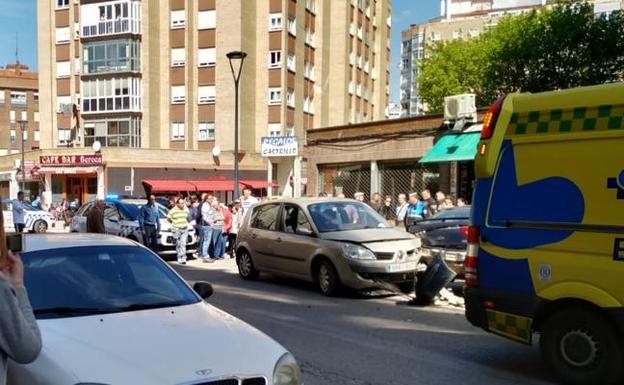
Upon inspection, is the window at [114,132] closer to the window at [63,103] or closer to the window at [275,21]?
the window at [63,103]

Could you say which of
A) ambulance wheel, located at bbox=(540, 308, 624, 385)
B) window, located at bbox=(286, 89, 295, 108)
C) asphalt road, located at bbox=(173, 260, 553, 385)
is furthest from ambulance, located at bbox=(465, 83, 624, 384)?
window, located at bbox=(286, 89, 295, 108)

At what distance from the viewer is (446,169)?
57.3 ft

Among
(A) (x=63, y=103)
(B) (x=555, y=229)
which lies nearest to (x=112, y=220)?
(B) (x=555, y=229)

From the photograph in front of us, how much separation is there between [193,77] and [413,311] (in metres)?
41.3

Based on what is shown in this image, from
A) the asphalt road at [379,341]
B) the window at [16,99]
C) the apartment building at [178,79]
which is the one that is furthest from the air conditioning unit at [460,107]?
the window at [16,99]

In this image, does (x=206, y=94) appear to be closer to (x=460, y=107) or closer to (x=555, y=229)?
(x=460, y=107)

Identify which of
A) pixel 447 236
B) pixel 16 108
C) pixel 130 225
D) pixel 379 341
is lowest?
pixel 379 341

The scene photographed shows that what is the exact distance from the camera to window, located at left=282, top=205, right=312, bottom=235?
10.1 m

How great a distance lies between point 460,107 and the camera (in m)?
17.1

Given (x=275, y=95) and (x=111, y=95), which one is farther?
(x=111, y=95)

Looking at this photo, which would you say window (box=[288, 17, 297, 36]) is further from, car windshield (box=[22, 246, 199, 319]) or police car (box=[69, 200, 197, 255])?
car windshield (box=[22, 246, 199, 319])

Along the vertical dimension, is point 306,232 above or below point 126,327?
below

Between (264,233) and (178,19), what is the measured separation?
4006cm

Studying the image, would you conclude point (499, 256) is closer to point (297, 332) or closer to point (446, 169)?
point (297, 332)
